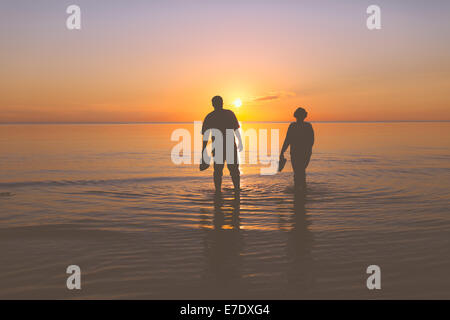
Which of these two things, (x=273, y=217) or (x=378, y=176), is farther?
(x=378, y=176)

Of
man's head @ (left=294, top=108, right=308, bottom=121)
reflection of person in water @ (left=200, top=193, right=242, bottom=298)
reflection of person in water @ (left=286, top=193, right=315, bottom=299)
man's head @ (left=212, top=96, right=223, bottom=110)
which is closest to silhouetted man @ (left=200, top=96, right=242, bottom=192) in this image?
man's head @ (left=212, top=96, right=223, bottom=110)

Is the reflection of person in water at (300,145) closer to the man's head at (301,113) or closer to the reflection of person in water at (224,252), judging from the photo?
the man's head at (301,113)

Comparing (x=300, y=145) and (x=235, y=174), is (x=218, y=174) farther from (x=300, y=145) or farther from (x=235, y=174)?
(x=300, y=145)

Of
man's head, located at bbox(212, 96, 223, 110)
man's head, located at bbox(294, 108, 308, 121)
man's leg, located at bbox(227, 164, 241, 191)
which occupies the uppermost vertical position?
man's head, located at bbox(212, 96, 223, 110)

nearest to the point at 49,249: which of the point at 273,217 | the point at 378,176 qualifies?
the point at 273,217

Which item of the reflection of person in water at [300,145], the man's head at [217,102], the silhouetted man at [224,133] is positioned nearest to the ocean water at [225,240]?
the reflection of person in water at [300,145]

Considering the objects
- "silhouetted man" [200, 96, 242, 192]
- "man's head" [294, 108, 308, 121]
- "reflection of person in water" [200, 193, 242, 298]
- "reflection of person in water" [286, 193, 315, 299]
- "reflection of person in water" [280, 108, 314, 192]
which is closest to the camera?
"reflection of person in water" [286, 193, 315, 299]

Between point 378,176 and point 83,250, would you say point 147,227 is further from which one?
point 378,176

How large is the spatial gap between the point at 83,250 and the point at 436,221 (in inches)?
242

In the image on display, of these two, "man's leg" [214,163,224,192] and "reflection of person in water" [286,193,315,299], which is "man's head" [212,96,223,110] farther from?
"reflection of person in water" [286,193,315,299]

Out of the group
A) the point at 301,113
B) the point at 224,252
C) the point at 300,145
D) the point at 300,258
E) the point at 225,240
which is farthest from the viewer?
the point at 300,145

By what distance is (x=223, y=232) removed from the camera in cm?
631

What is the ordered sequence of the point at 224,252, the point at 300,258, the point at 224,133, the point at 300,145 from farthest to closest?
the point at 300,145 → the point at 224,133 → the point at 224,252 → the point at 300,258

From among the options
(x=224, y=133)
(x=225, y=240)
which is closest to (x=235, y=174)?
(x=224, y=133)
